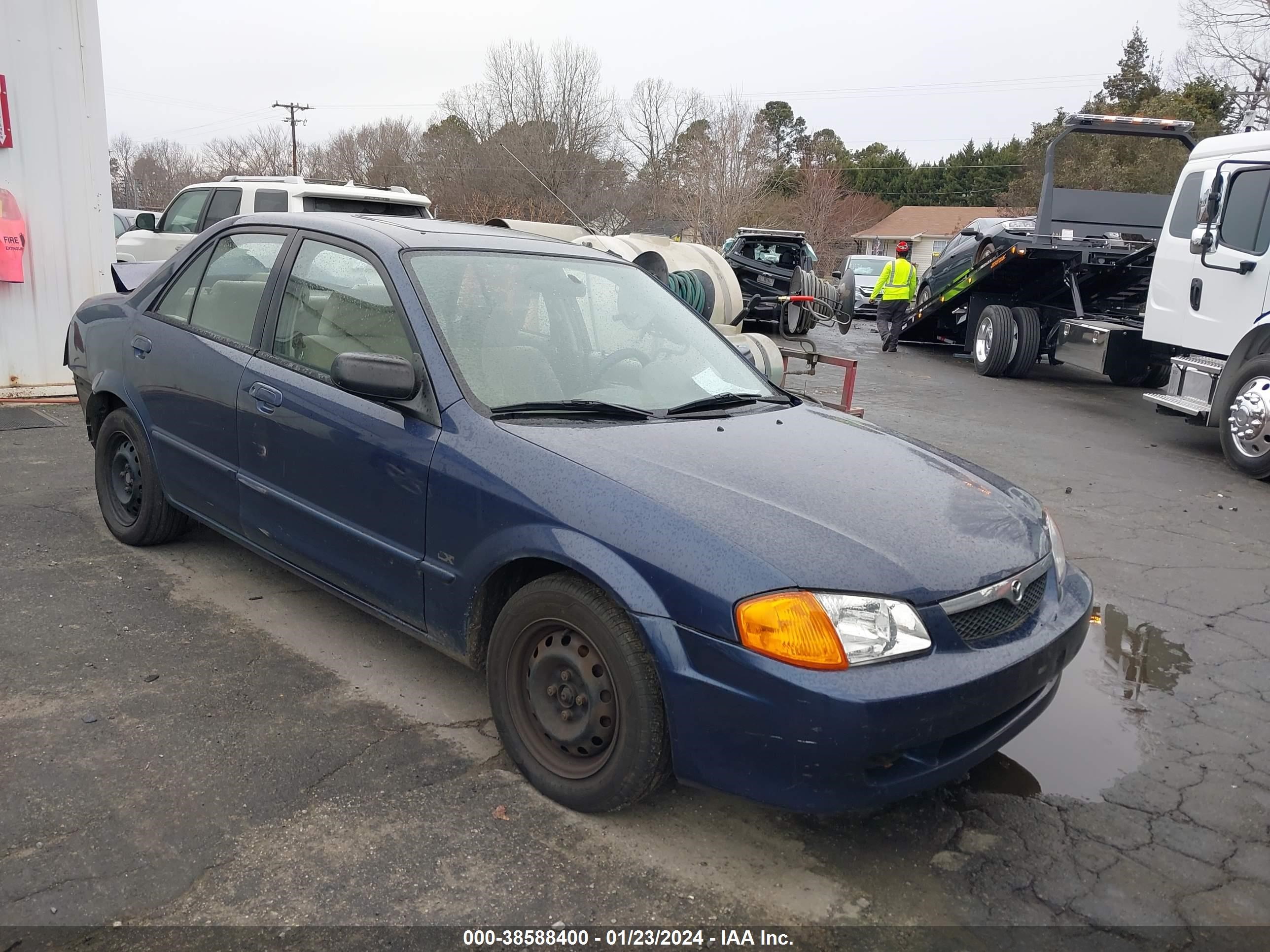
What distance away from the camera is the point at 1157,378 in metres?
13.2

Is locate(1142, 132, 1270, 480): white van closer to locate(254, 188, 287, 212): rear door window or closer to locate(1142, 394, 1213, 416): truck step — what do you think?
locate(1142, 394, 1213, 416): truck step

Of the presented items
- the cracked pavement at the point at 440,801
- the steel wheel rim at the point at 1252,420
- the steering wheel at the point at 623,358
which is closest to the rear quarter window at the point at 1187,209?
the steel wheel rim at the point at 1252,420

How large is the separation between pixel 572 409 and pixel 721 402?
661mm

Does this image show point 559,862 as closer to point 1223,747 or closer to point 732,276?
point 1223,747

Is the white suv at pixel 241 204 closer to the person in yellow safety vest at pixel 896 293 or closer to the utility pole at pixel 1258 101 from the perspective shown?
the person in yellow safety vest at pixel 896 293

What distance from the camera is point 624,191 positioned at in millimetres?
46094

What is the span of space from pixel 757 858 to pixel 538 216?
31.9m

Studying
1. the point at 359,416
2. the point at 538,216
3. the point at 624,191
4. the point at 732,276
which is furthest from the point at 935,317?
the point at 624,191

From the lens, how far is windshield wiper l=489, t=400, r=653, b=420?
3.13m

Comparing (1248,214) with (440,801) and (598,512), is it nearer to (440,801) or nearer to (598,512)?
(598,512)

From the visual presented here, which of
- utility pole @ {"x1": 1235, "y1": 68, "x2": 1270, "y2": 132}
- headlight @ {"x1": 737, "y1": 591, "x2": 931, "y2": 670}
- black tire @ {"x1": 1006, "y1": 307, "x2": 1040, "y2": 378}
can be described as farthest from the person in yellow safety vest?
utility pole @ {"x1": 1235, "y1": 68, "x2": 1270, "y2": 132}

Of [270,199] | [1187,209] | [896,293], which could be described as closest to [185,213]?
[270,199]

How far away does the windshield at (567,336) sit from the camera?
330cm

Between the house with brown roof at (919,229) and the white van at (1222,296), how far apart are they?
46998 millimetres
